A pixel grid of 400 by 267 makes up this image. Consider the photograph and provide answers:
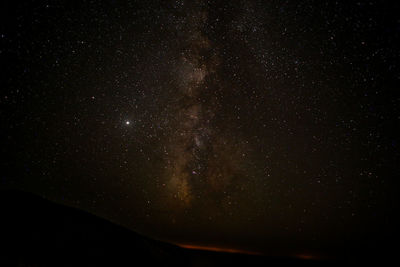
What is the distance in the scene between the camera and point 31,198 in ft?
23.4

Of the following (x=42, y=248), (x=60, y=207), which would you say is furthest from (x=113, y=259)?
(x=60, y=207)

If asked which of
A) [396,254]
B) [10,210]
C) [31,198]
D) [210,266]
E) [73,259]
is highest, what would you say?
[396,254]

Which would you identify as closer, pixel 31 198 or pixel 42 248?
pixel 42 248

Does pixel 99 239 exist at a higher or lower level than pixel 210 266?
higher

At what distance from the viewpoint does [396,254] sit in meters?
48.7

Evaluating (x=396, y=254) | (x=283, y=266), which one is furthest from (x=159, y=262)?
(x=396, y=254)

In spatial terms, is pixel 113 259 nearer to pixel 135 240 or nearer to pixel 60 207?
pixel 135 240

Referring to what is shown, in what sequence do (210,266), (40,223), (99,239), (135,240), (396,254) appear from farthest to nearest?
(396,254), (210,266), (135,240), (99,239), (40,223)

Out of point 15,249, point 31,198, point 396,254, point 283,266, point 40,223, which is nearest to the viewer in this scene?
point 15,249

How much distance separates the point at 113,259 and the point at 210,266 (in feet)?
43.1

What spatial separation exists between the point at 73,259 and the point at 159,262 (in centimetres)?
346

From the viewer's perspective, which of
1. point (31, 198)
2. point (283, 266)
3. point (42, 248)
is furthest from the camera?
point (283, 266)

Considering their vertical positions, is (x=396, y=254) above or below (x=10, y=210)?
above

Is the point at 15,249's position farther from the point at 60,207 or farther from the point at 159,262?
the point at 159,262
